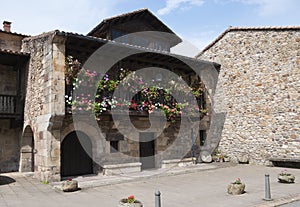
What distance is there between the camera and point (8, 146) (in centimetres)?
1127

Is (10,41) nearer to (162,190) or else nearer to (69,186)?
(69,186)

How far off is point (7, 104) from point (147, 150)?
19.5 ft

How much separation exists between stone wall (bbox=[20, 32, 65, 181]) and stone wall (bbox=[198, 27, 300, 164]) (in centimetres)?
794

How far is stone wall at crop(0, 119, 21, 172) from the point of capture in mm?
11133

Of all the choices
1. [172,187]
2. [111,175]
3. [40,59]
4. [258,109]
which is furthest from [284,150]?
[40,59]

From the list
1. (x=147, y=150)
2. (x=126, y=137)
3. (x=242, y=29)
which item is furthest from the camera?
(x=242, y=29)

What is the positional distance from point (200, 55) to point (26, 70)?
29.1 ft

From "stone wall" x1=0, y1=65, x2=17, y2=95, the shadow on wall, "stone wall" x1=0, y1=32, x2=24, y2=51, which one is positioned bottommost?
the shadow on wall

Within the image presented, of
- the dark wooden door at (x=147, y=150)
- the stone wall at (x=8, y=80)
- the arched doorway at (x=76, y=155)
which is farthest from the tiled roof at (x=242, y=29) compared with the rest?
the stone wall at (x=8, y=80)

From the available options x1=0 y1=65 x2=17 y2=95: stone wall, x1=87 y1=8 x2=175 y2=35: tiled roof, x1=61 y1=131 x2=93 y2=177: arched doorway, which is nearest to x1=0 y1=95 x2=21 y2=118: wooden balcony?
x1=0 y1=65 x2=17 y2=95: stone wall

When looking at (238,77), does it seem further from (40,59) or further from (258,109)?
(40,59)

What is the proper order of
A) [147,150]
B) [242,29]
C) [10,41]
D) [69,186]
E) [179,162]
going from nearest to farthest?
[69,186]
[147,150]
[179,162]
[242,29]
[10,41]

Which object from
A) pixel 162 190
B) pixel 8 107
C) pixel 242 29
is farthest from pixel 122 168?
pixel 242 29

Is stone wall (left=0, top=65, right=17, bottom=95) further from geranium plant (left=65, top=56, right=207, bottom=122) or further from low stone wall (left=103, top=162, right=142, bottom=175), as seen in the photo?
low stone wall (left=103, top=162, right=142, bottom=175)
